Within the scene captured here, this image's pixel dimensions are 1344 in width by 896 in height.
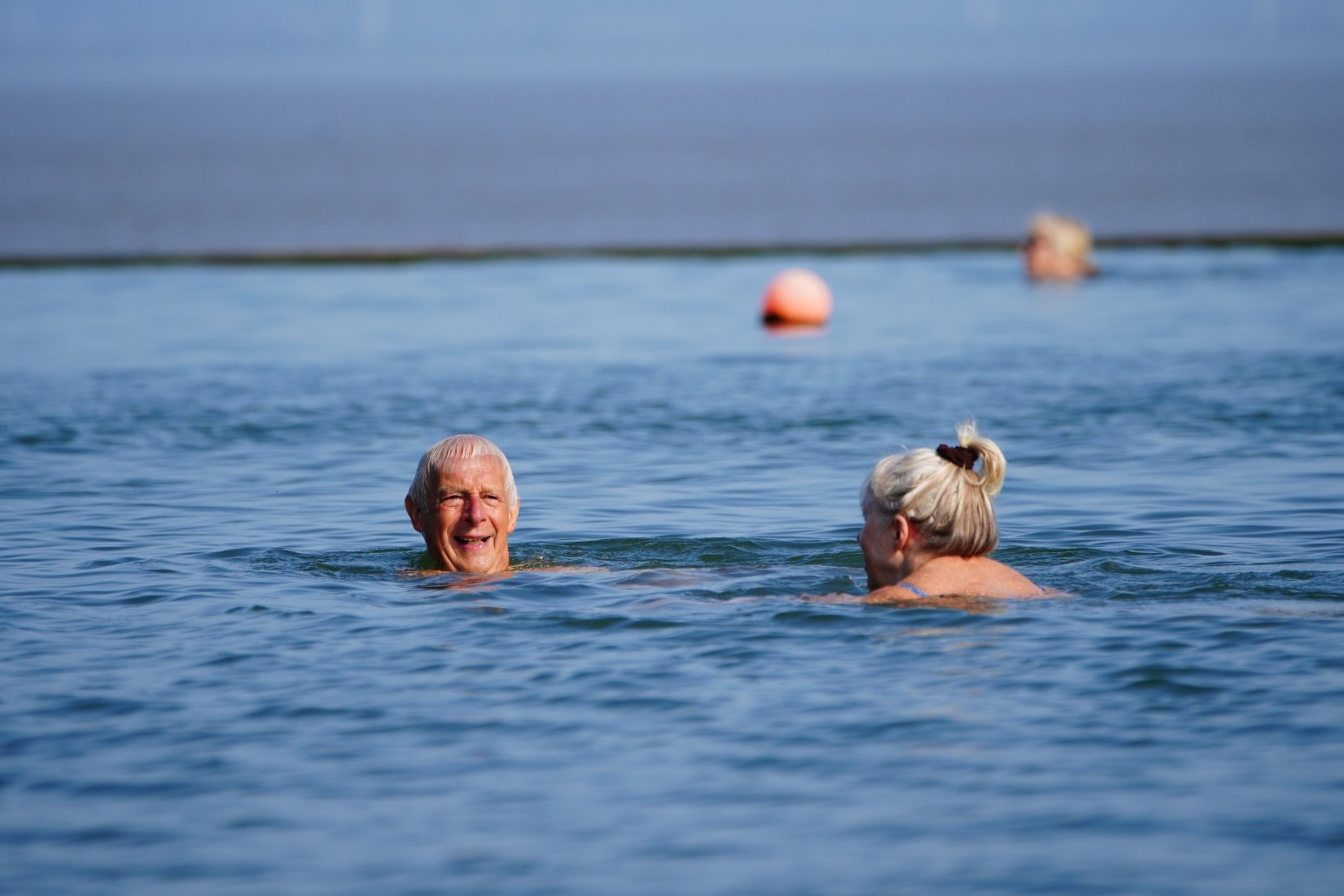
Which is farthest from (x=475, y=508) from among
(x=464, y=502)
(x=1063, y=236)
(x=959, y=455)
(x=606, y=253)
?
(x=606, y=253)

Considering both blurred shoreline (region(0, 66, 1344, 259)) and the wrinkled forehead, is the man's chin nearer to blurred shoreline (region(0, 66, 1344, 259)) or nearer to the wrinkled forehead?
the wrinkled forehead

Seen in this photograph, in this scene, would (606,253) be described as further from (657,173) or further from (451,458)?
(657,173)

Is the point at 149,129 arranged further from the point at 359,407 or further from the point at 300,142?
the point at 359,407

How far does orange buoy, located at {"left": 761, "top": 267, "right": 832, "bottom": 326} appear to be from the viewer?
71.6 ft

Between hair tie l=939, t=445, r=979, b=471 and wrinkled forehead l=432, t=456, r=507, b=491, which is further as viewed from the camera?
wrinkled forehead l=432, t=456, r=507, b=491

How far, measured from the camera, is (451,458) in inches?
342

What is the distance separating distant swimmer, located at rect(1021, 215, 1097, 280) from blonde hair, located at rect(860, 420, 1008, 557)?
742 inches

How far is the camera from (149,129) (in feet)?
337

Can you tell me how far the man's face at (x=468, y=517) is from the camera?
28.5ft

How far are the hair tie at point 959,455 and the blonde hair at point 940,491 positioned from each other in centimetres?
1

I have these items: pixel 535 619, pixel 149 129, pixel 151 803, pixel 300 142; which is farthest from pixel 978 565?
pixel 149 129

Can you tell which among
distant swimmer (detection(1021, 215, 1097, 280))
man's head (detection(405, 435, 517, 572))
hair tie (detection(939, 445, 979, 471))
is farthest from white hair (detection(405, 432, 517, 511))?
distant swimmer (detection(1021, 215, 1097, 280))

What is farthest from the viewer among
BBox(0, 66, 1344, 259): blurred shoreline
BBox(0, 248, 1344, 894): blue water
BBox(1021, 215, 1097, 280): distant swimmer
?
BBox(0, 66, 1344, 259): blurred shoreline

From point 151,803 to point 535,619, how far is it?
7.66 ft
